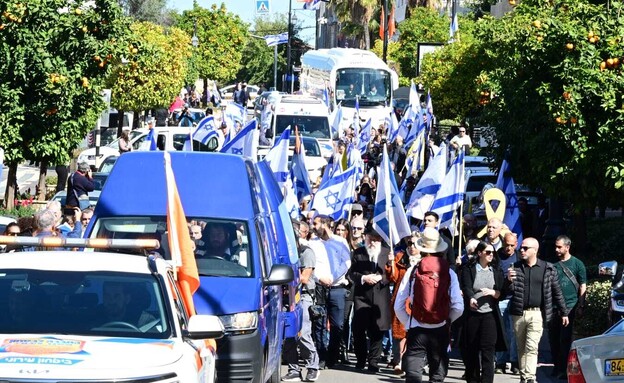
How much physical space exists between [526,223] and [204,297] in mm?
13201

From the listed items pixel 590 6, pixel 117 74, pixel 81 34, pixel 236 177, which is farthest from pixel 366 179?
pixel 117 74

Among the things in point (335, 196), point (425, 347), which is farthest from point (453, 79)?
point (425, 347)

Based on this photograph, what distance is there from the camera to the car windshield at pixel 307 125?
125ft

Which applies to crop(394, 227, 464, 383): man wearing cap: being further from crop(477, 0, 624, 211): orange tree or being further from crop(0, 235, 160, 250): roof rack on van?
crop(477, 0, 624, 211): orange tree

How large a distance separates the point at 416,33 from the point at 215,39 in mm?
22384

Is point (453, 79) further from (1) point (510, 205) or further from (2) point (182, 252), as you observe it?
(2) point (182, 252)

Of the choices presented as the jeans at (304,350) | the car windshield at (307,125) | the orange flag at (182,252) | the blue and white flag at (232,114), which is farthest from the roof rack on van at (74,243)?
the car windshield at (307,125)

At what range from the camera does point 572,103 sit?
1856 centimetres

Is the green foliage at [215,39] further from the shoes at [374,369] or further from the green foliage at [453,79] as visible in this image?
the shoes at [374,369]

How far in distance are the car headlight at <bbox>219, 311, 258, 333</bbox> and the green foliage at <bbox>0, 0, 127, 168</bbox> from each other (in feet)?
39.9

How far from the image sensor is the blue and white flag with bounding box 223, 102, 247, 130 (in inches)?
1167

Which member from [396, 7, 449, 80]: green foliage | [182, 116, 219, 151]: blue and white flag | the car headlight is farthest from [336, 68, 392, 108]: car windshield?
the car headlight

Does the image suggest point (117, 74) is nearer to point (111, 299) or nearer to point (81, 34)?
point (81, 34)

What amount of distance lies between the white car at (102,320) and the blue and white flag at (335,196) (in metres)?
10.4
